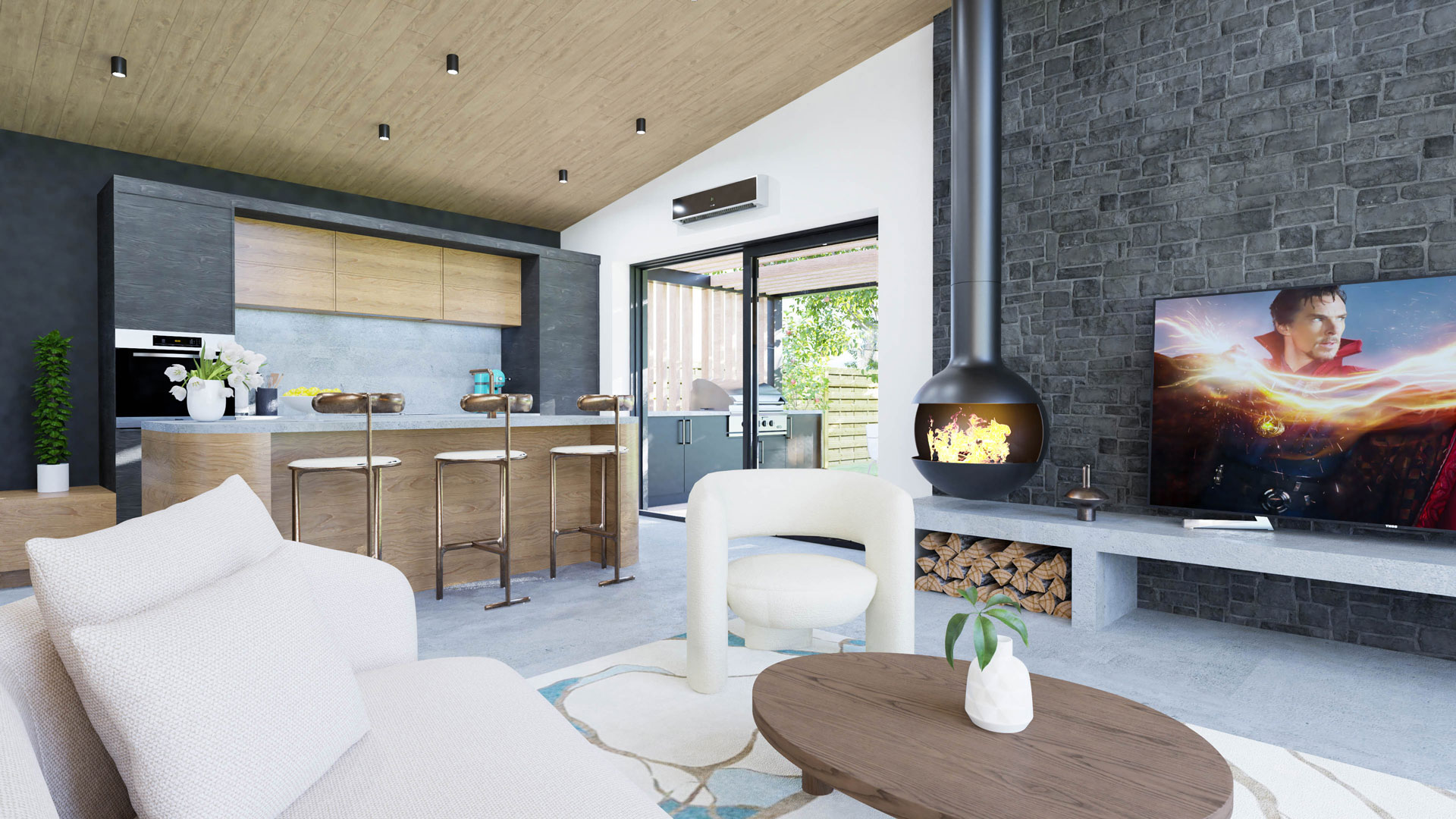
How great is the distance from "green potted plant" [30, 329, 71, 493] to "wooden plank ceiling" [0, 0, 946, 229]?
1.32m

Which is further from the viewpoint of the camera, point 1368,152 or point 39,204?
point 39,204

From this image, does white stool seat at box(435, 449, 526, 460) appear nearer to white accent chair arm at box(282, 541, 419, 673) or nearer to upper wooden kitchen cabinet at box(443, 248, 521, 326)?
white accent chair arm at box(282, 541, 419, 673)

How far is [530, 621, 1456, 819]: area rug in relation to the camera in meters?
1.78

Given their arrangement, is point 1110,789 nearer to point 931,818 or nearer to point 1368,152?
point 931,818

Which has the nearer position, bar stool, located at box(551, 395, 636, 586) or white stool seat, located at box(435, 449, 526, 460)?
white stool seat, located at box(435, 449, 526, 460)

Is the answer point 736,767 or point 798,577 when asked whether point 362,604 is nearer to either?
point 736,767

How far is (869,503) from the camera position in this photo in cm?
262

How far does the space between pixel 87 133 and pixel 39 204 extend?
0.52 m

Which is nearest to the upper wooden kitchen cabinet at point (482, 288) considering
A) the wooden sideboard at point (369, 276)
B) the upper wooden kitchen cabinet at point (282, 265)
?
the wooden sideboard at point (369, 276)

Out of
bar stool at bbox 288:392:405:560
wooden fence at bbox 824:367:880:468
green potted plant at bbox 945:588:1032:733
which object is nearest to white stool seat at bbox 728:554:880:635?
green potted plant at bbox 945:588:1032:733

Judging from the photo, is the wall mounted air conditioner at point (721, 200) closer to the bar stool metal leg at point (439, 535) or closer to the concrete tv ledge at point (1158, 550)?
the concrete tv ledge at point (1158, 550)

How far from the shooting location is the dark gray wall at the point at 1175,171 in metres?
2.95

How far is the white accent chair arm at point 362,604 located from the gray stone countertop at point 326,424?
193 centimetres

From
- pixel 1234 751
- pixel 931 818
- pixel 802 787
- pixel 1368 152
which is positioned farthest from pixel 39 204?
pixel 1368 152
